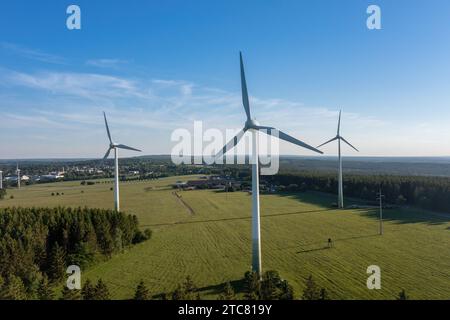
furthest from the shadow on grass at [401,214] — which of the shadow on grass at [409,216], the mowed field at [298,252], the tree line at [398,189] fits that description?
the tree line at [398,189]

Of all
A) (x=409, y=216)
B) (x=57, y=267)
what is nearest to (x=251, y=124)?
(x=57, y=267)

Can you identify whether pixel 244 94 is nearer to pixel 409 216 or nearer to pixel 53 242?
pixel 53 242

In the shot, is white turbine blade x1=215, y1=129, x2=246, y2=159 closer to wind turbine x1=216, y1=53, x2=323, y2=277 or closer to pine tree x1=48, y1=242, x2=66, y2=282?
wind turbine x1=216, y1=53, x2=323, y2=277

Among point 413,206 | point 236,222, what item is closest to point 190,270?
point 236,222

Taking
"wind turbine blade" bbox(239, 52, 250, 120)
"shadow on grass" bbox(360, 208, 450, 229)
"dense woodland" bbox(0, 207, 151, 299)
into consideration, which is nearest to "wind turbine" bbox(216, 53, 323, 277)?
"wind turbine blade" bbox(239, 52, 250, 120)
